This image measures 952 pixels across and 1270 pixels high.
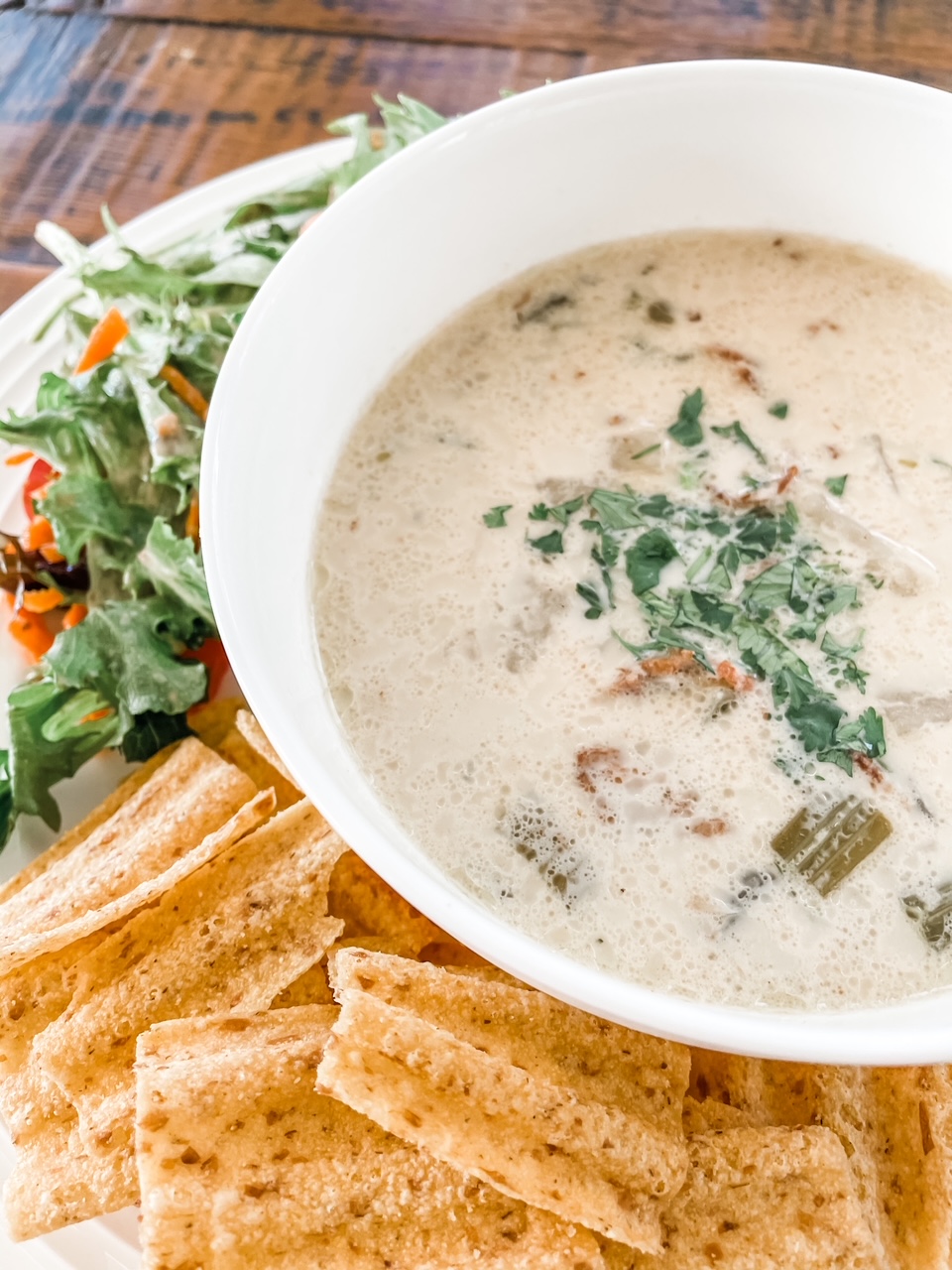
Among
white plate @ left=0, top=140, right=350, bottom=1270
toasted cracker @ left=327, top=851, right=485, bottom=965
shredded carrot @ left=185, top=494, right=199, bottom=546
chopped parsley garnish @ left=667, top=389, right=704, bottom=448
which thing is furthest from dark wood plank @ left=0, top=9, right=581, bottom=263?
toasted cracker @ left=327, top=851, right=485, bottom=965

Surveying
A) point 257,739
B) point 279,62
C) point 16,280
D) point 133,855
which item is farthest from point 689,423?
point 279,62

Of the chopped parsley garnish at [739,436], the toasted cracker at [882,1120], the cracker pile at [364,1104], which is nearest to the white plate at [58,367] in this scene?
the cracker pile at [364,1104]

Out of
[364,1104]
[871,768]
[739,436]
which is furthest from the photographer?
[739,436]

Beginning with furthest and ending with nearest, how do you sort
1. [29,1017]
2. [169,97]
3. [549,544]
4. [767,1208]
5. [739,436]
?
[169,97] < [739,436] < [549,544] < [29,1017] < [767,1208]

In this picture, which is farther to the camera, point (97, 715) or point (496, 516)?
point (97, 715)

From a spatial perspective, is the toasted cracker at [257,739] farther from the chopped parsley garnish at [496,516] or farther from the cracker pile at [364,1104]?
the chopped parsley garnish at [496,516]

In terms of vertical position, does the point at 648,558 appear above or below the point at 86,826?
above

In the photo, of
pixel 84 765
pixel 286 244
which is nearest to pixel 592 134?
pixel 286 244

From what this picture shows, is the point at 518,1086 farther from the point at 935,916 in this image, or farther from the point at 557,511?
the point at 557,511
